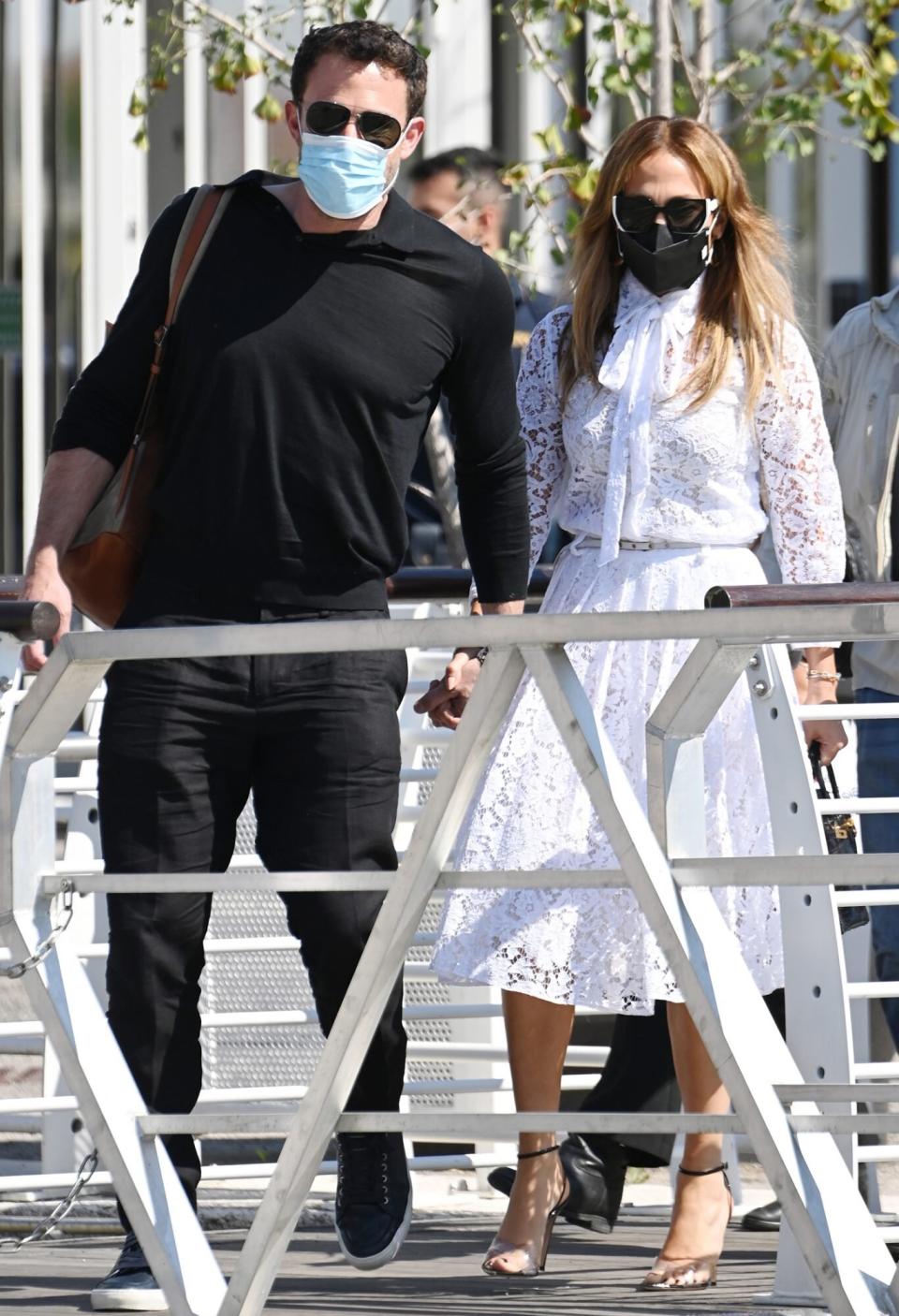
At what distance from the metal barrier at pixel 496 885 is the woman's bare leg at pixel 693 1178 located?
0.94m

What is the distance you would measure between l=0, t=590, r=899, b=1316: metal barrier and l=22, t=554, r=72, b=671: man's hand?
1.61ft

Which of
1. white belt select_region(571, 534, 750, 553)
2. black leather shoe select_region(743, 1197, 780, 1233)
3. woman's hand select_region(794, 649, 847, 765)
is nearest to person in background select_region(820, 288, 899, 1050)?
woman's hand select_region(794, 649, 847, 765)

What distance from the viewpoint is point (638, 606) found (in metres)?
3.83

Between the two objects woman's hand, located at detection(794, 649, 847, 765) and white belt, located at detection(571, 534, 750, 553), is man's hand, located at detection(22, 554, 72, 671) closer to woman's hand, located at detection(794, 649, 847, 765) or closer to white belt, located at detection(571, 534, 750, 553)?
white belt, located at detection(571, 534, 750, 553)

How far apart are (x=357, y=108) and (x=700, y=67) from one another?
2848 mm

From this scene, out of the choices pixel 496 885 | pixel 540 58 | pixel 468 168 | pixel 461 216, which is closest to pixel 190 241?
pixel 496 885

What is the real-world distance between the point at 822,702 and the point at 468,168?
3.02 metres

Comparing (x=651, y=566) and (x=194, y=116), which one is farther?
(x=194, y=116)

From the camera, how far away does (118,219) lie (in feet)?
25.9

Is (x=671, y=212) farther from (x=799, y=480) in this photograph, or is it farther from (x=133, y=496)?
(x=133, y=496)

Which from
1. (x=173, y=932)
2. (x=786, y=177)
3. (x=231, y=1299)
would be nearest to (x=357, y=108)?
(x=173, y=932)

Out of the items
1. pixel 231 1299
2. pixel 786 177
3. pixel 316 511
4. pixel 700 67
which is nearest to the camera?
pixel 231 1299

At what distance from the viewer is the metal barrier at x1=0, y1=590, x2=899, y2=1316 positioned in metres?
2.67

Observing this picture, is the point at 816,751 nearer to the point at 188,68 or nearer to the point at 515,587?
the point at 515,587
